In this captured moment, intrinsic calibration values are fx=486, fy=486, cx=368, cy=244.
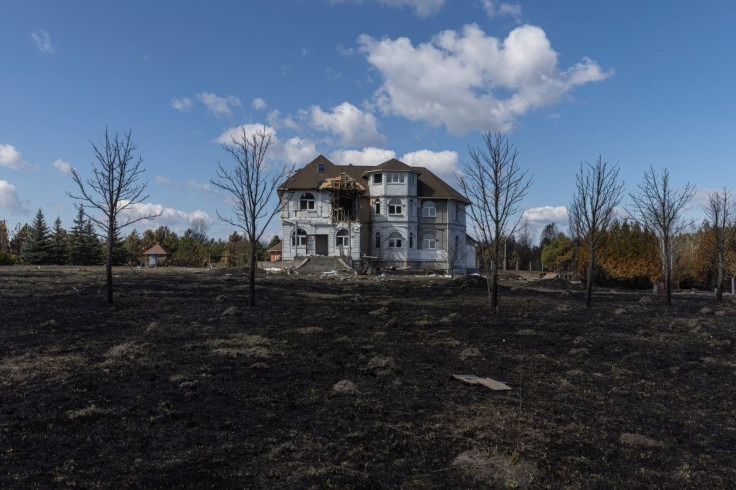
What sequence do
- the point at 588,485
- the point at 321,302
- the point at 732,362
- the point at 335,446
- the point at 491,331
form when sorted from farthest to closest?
the point at 321,302 → the point at 491,331 → the point at 732,362 → the point at 335,446 → the point at 588,485

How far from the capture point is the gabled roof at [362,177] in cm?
4441

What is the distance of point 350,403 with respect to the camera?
7520 millimetres

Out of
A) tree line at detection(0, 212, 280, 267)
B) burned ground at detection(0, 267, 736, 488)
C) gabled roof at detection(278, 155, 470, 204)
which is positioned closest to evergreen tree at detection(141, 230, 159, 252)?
tree line at detection(0, 212, 280, 267)

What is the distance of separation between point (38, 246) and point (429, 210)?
39.5 meters

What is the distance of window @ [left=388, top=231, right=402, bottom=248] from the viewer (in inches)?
1801

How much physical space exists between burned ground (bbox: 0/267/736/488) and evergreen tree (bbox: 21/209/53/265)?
40152mm

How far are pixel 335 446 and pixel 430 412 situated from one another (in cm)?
182

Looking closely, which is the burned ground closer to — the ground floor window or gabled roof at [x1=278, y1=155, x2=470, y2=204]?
the ground floor window

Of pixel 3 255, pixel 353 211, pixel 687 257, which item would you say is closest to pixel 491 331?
pixel 353 211

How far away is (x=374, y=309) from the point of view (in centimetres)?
1786

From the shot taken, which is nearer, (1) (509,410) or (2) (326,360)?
(1) (509,410)

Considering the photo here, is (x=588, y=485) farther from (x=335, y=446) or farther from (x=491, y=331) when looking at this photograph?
(x=491, y=331)

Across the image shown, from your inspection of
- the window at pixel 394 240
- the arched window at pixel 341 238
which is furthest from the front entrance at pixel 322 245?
the window at pixel 394 240

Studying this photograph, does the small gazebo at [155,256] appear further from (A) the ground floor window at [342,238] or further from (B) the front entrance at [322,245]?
(A) the ground floor window at [342,238]
